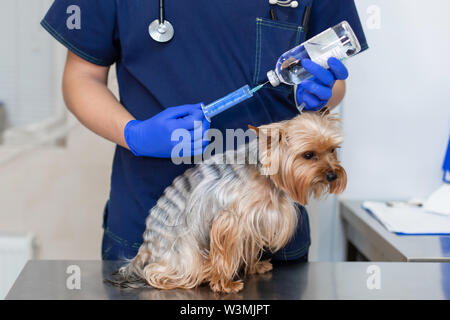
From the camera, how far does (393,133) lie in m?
1.93

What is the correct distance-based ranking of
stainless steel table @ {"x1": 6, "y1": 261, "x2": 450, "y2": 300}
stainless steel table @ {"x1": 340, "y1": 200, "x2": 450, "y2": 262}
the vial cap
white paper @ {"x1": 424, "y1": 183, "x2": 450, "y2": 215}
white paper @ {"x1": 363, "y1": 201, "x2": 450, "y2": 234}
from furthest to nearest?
white paper @ {"x1": 424, "y1": 183, "x2": 450, "y2": 215}, white paper @ {"x1": 363, "y1": 201, "x2": 450, "y2": 234}, stainless steel table @ {"x1": 340, "y1": 200, "x2": 450, "y2": 262}, the vial cap, stainless steel table @ {"x1": 6, "y1": 261, "x2": 450, "y2": 300}

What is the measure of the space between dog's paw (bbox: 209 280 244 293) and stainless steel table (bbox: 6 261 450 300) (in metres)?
0.02

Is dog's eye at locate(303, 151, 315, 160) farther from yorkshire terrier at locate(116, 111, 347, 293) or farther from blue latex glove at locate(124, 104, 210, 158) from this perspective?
blue latex glove at locate(124, 104, 210, 158)

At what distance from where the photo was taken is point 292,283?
3.58 ft

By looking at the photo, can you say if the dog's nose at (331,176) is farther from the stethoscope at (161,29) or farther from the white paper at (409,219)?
the white paper at (409,219)

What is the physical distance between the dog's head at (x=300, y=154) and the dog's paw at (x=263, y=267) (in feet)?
0.72

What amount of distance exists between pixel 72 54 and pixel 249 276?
0.74 metres

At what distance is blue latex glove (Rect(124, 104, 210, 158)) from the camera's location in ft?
3.60

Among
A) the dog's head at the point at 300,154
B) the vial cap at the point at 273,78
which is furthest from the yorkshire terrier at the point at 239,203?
the vial cap at the point at 273,78

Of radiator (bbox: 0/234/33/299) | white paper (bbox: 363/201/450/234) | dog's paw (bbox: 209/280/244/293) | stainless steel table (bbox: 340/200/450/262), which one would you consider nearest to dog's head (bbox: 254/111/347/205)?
dog's paw (bbox: 209/280/244/293)

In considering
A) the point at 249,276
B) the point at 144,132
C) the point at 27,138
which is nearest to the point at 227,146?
the point at 144,132

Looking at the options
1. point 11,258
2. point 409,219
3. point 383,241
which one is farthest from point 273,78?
point 11,258

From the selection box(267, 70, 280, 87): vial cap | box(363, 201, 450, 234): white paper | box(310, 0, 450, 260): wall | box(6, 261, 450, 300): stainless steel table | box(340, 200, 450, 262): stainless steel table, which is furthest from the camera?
box(310, 0, 450, 260): wall

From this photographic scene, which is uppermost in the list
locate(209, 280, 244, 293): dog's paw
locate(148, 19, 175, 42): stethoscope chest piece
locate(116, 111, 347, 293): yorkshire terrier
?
locate(148, 19, 175, 42): stethoscope chest piece
